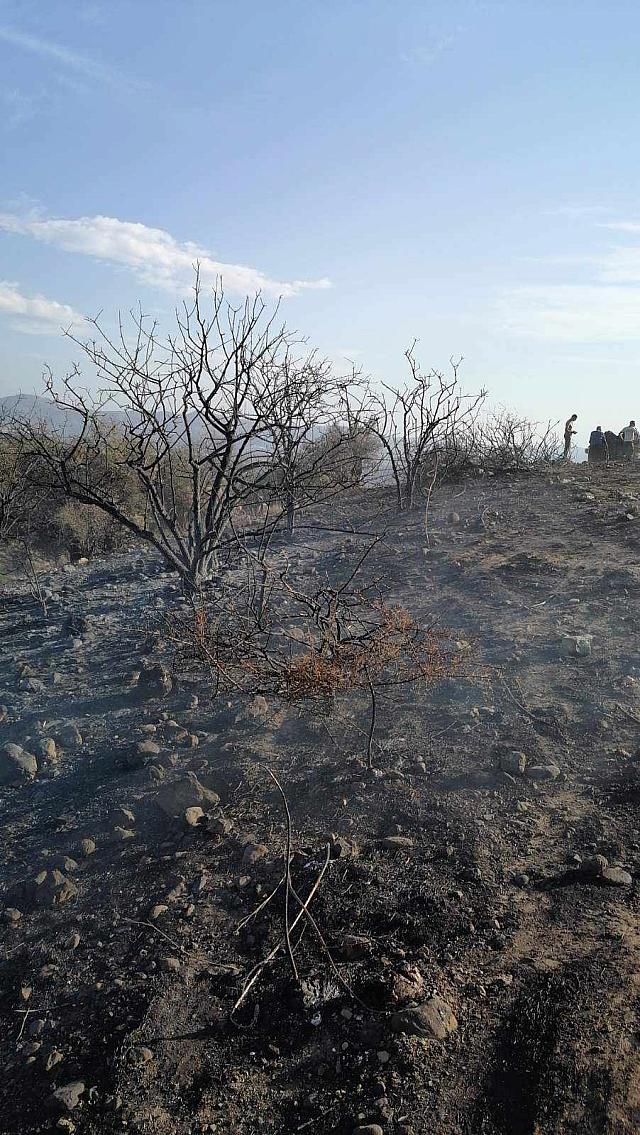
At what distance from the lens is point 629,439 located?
50.8 feet

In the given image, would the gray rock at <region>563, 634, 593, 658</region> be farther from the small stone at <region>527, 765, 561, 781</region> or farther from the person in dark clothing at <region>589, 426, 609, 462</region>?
the person in dark clothing at <region>589, 426, 609, 462</region>

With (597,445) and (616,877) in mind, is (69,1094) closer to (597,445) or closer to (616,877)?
(616,877)

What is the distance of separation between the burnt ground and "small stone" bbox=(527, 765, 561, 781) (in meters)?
0.05

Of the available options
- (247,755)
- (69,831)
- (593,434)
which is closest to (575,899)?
(247,755)

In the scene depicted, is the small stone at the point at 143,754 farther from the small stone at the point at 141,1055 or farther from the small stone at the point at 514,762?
the small stone at the point at 514,762

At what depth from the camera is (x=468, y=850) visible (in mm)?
2809

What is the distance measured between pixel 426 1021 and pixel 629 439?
15870mm

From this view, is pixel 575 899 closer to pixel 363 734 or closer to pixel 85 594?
pixel 363 734

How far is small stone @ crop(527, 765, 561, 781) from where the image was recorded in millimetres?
3305

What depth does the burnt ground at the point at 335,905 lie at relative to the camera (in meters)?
1.84

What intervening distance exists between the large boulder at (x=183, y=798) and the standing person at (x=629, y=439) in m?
14.2

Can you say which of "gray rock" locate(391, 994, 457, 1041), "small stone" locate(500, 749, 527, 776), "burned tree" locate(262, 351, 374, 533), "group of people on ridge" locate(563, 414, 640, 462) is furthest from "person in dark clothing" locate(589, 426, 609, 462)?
"gray rock" locate(391, 994, 457, 1041)

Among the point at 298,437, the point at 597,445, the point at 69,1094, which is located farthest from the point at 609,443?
the point at 69,1094

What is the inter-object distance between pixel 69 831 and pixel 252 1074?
5.09ft
